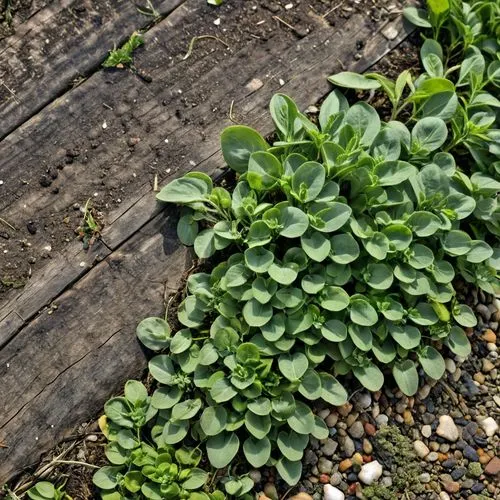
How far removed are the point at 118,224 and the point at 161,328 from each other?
22.2 inches

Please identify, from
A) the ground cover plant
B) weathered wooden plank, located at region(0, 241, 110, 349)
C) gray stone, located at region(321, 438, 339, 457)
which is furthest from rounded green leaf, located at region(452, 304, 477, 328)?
weathered wooden plank, located at region(0, 241, 110, 349)

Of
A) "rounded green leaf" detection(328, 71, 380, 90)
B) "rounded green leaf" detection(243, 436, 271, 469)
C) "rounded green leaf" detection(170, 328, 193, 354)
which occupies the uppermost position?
"rounded green leaf" detection(328, 71, 380, 90)

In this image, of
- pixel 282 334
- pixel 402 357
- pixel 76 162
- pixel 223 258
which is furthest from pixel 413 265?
pixel 76 162

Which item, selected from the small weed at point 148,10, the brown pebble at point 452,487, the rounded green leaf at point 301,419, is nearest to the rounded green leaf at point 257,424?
the rounded green leaf at point 301,419

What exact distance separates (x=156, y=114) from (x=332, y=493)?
2092 mm

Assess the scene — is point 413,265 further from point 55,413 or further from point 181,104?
point 55,413

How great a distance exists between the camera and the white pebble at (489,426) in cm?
337

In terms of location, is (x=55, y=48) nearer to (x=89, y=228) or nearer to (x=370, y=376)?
(x=89, y=228)

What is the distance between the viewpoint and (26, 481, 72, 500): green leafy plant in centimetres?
301

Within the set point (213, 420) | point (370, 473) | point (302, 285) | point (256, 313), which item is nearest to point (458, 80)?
point (302, 285)

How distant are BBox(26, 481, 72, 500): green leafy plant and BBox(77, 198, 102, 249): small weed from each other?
1121 mm

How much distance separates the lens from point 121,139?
11.3 ft

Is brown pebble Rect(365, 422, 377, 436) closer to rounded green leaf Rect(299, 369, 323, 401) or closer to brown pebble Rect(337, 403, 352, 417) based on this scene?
brown pebble Rect(337, 403, 352, 417)

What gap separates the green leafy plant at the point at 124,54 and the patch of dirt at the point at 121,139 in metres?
0.04
